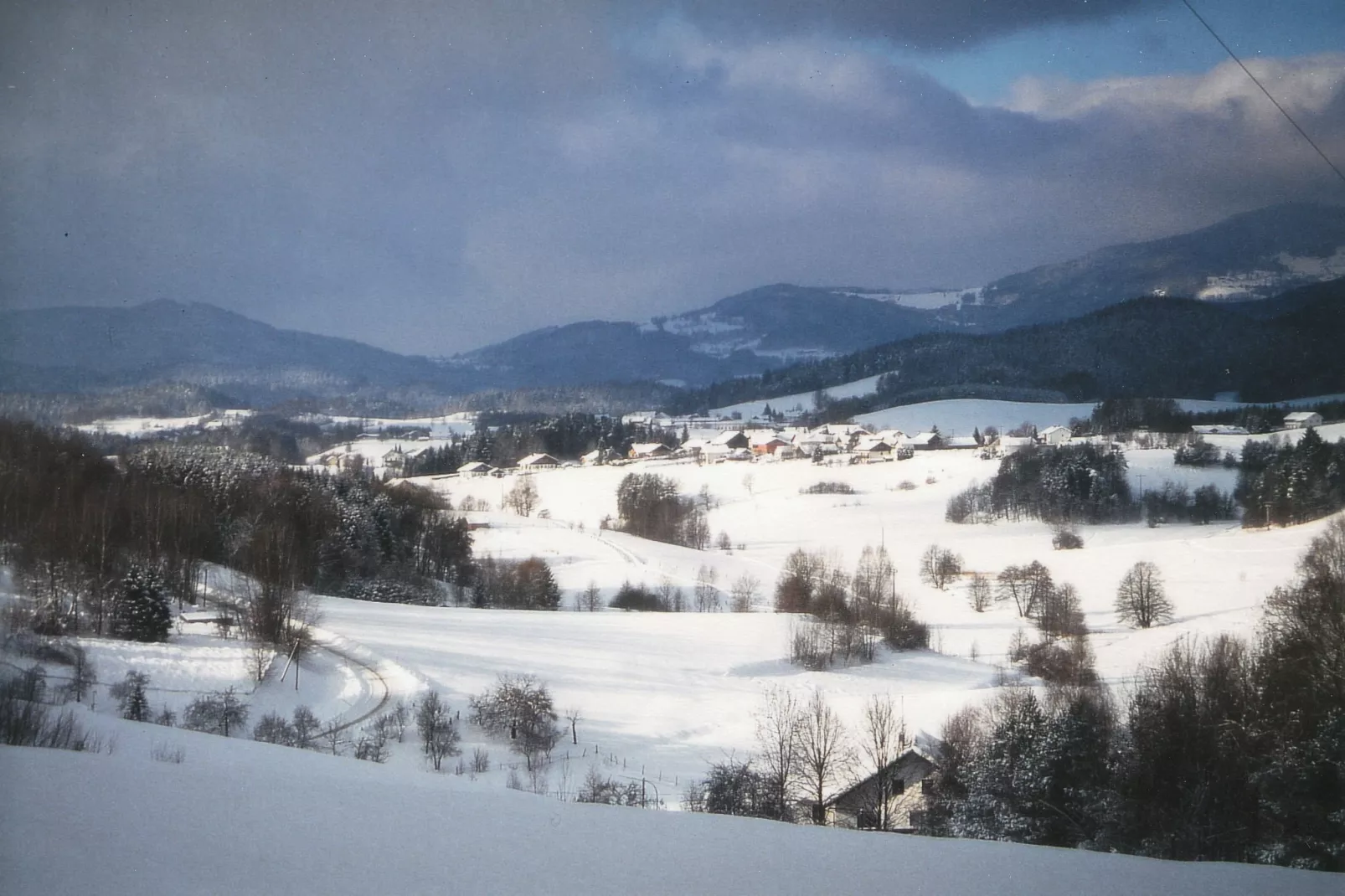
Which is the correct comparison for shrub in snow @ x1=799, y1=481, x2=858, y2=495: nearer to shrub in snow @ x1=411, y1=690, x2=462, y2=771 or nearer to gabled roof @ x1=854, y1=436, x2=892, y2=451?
gabled roof @ x1=854, y1=436, x2=892, y2=451

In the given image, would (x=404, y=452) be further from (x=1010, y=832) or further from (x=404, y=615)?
(x=1010, y=832)

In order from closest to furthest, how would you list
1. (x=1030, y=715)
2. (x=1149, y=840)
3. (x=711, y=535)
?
(x=1149, y=840) → (x=1030, y=715) → (x=711, y=535)

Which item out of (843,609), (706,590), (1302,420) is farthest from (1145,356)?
(706,590)

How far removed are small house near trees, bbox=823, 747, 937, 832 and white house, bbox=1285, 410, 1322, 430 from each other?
672 centimetres

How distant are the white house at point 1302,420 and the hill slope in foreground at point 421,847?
7698 millimetres

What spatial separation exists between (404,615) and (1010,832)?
28.4 ft

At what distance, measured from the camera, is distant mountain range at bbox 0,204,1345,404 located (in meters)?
8.39

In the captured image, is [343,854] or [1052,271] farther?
[1052,271]

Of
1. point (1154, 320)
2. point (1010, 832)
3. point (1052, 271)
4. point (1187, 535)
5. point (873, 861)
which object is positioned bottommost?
point (1010, 832)

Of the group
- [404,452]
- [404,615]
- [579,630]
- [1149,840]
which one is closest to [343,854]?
[1149,840]

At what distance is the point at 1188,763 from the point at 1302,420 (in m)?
5.70

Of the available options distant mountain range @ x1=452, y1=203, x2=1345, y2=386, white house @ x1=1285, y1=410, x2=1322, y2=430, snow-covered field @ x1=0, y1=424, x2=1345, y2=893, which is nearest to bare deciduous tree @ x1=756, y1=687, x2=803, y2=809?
snow-covered field @ x1=0, y1=424, x2=1345, y2=893

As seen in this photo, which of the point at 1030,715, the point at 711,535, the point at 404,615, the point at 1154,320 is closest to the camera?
→ the point at 1030,715

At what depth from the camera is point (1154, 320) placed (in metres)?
12.6
